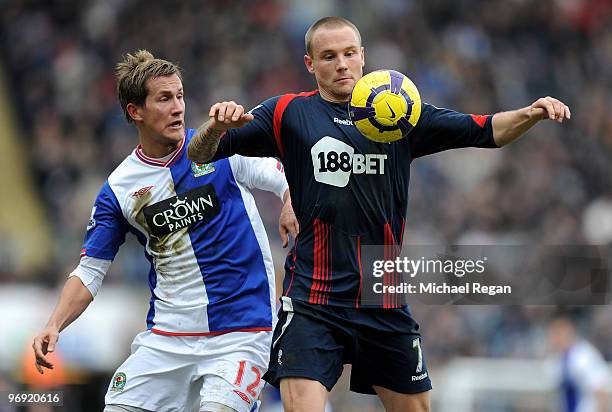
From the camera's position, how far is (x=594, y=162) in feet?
57.9

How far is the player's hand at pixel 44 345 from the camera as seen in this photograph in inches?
276

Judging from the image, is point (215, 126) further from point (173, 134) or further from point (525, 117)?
point (525, 117)

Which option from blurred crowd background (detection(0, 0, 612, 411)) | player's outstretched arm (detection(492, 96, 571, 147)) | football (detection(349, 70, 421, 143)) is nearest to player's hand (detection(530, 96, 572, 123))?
player's outstretched arm (detection(492, 96, 571, 147))

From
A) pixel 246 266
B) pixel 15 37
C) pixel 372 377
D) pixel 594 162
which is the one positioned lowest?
pixel 372 377

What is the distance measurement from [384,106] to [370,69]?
13.4 m

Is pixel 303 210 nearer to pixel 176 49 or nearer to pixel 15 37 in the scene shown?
pixel 176 49

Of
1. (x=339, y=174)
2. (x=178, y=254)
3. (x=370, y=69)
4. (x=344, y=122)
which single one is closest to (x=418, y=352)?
(x=339, y=174)

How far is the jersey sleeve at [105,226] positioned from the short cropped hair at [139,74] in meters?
0.53

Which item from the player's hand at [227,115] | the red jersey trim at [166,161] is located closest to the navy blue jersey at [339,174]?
the player's hand at [227,115]

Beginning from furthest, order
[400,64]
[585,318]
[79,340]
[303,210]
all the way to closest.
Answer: [400,64]
[585,318]
[79,340]
[303,210]

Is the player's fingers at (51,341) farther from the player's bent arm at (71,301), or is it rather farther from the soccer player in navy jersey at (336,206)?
the soccer player in navy jersey at (336,206)

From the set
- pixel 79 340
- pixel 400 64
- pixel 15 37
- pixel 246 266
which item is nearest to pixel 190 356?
pixel 246 266

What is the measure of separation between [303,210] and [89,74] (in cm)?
1434

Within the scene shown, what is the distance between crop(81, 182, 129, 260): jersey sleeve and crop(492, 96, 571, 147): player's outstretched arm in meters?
2.33
